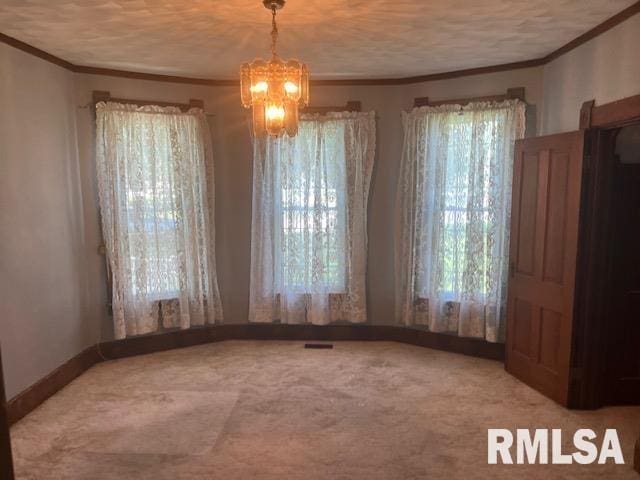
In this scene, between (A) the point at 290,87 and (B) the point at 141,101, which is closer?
(A) the point at 290,87

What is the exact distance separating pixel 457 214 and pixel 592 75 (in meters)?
1.52

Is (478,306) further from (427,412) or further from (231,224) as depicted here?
(231,224)

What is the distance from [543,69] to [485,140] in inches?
28.5

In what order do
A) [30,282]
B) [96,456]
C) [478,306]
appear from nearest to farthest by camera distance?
1. [96,456]
2. [30,282]
3. [478,306]

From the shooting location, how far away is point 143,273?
4320mm

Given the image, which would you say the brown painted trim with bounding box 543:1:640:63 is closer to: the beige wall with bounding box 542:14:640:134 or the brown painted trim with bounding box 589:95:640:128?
the beige wall with bounding box 542:14:640:134

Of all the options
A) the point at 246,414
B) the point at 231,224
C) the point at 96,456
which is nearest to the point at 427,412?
the point at 246,414

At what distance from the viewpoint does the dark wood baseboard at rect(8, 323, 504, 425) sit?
13.7ft

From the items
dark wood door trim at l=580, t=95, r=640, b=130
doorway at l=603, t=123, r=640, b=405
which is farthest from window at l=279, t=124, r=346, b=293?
doorway at l=603, t=123, r=640, b=405

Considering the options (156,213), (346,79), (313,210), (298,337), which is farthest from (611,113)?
(156,213)

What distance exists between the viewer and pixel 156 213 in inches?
171

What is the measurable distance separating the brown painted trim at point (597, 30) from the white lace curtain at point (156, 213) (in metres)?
3.10

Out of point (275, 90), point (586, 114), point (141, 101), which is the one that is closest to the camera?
point (275, 90)

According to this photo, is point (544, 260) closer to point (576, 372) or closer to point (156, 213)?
point (576, 372)
